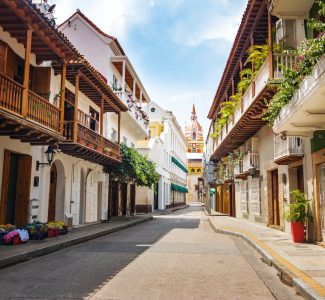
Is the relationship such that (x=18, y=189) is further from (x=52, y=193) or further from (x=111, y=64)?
(x=111, y=64)

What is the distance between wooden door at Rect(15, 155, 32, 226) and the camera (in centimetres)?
1292

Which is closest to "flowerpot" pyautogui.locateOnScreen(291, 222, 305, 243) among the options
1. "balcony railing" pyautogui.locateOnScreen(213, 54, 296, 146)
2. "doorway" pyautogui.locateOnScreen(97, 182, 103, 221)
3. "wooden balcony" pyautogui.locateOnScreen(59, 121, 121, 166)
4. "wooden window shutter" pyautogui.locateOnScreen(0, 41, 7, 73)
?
"balcony railing" pyautogui.locateOnScreen(213, 54, 296, 146)

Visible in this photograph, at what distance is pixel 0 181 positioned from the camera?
Result: 11719 millimetres

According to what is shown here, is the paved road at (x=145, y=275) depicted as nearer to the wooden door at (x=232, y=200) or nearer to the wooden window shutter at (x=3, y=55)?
the wooden window shutter at (x=3, y=55)

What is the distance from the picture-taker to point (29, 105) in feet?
36.0

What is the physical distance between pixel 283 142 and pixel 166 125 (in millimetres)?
36534

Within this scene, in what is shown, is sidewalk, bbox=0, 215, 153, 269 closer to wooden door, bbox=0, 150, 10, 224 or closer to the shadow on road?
the shadow on road

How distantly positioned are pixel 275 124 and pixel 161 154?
3354 centimetres

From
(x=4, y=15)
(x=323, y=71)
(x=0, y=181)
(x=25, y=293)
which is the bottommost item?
(x=25, y=293)

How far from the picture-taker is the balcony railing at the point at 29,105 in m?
9.69

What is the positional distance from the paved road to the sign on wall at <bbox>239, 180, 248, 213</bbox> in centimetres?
1210

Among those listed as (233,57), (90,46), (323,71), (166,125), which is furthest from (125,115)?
(166,125)

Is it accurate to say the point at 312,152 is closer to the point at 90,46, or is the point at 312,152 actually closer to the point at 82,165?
the point at 82,165

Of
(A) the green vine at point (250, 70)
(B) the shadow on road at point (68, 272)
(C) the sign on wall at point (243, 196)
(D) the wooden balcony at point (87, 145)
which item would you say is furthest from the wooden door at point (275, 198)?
(B) the shadow on road at point (68, 272)
